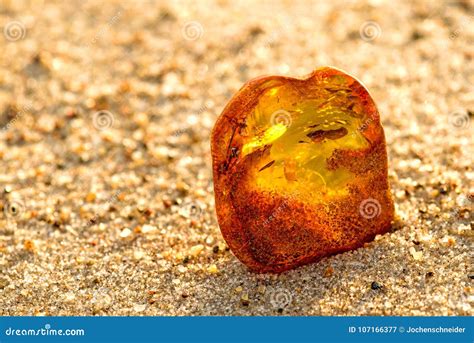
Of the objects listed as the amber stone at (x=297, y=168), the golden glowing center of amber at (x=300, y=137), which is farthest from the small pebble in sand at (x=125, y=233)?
the golden glowing center of amber at (x=300, y=137)

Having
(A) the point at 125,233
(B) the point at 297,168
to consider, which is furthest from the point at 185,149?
(B) the point at 297,168

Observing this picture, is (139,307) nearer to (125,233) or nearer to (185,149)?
(125,233)

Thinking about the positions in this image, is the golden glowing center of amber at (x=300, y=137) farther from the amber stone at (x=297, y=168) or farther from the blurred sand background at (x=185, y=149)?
the blurred sand background at (x=185, y=149)

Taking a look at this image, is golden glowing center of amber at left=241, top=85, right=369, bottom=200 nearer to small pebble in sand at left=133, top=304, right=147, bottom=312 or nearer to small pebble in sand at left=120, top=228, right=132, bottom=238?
small pebble in sand at left=133, top=304, right=147, bottom=312

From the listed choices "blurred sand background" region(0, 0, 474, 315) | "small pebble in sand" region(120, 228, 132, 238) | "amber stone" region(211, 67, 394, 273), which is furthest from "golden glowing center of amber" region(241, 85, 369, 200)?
"small pebble in sand" region(120, 228, 132, 238)

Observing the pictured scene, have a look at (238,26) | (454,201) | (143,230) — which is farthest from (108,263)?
(238,26)

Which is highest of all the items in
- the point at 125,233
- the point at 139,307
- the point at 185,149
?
the point at 185,149
